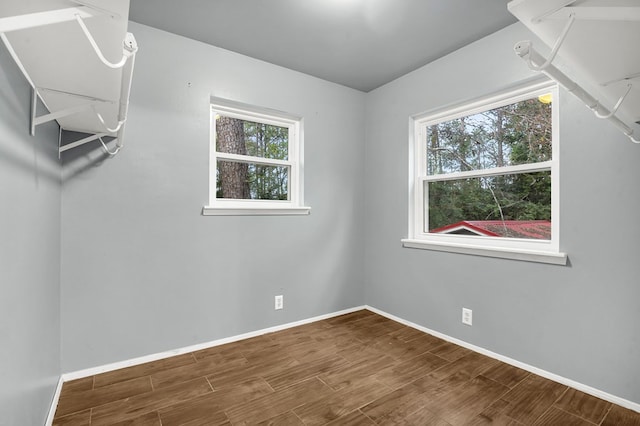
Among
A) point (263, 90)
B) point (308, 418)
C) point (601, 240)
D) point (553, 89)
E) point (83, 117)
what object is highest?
point (263, 90)

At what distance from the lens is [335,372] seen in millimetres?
2223

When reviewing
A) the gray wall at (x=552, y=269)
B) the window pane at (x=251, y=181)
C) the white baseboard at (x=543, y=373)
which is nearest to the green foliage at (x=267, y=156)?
the window pane at (x=251, y=181)

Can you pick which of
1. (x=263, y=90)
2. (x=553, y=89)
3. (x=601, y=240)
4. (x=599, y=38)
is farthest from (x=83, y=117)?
(x=601, y=240)

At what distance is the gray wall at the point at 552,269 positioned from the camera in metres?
1.86

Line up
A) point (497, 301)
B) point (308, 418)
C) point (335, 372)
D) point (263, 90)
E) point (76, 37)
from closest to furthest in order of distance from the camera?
point (76, 37)
point (308, 418)
point (335, 372)
point (497, 301)
point (263, 90)

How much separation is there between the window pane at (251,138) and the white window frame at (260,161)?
0.04 m

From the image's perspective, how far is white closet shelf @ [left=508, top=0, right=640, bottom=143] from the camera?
0.93m

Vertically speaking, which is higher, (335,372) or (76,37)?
(76,37)

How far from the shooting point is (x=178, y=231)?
8.07ft

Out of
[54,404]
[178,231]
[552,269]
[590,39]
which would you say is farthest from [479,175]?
[54,404]

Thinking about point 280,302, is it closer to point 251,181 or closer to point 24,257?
point 251,181

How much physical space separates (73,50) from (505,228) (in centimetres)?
278

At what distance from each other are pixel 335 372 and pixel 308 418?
52 centimetres

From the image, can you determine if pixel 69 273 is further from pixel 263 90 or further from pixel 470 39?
pixel 470 39
